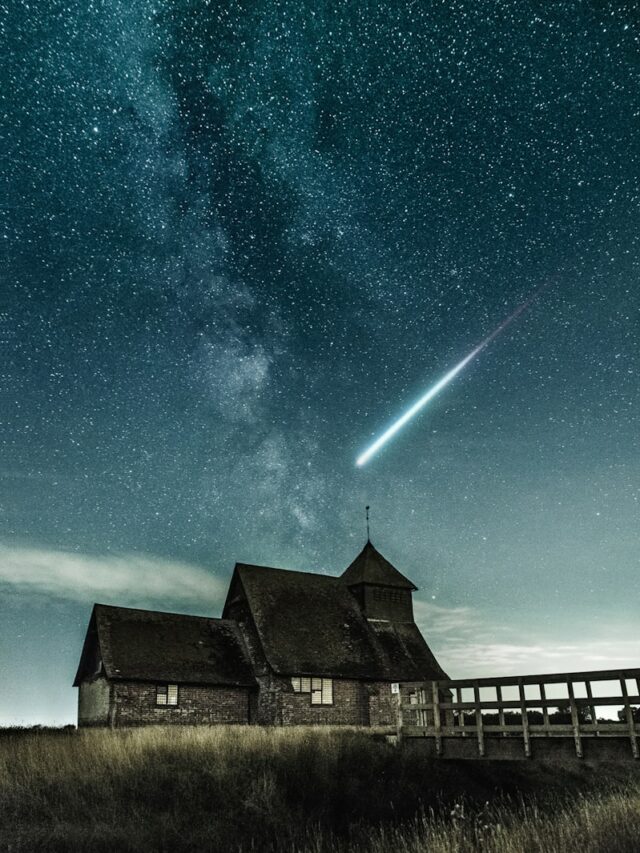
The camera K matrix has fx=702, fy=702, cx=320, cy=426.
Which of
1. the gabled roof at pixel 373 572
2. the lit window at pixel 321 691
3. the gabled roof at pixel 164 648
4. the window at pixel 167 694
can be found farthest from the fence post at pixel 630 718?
the gabled roof at pixel 373 572

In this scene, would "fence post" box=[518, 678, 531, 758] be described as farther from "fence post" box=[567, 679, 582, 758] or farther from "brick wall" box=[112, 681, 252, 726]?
"brick wall" box=[112, 681, 252, 726]

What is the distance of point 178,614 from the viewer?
123ft

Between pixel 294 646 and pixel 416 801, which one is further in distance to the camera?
pixel 294 646

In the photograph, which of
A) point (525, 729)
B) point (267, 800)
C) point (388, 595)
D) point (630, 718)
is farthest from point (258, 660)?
point (630, 718)

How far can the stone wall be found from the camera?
3191 centimetres

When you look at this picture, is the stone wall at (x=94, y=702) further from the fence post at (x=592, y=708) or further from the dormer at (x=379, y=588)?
the fence post at (x=592, y=708)

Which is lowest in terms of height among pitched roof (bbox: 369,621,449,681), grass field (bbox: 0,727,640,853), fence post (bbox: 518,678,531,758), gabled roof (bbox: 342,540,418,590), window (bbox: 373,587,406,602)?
grass field (bbox: 0,727,640,853)

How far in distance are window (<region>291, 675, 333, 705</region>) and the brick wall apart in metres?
2.44

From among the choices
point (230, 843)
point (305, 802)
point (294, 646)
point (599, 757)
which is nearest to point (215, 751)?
point (305, 802)

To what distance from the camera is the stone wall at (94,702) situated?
31906 mm

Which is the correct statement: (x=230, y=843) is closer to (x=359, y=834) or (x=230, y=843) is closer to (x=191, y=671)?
(x=359, y=834)

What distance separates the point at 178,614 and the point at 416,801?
20189 millimetres

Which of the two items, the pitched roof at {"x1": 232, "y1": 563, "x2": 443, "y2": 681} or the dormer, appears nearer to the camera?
the pitched roof at {"x1": 232, "y1": 563, "x2": 443, "y2": 681}

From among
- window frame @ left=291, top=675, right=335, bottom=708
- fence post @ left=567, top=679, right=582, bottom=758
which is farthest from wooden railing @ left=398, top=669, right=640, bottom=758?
window frame @ left=291, top=675, right=335, bottom=708
